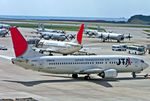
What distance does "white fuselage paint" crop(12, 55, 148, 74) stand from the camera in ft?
181

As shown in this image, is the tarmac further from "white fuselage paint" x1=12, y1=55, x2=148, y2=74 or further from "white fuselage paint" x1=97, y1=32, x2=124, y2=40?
"white fuselage paint" x1=97, y1=32, x2=124, y2=40

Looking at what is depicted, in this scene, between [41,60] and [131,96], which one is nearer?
[131,96]

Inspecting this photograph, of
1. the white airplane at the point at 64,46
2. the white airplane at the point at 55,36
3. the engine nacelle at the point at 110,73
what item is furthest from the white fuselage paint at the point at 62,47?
the white airplane at the point at 55,36

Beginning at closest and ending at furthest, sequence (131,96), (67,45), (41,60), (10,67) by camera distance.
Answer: (131,96) → (41,60) → (10,67) → (67,45)

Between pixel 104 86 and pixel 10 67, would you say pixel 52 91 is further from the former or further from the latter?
pixel 10 67

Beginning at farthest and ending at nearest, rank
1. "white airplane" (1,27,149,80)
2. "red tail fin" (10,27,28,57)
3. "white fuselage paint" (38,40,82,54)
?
"white fuselage paint" (38,40,82,54) → "white airplane" (1,27,149,80) → "red tail fin" (10,27,28,57)

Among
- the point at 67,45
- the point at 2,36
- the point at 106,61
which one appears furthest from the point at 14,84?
the point at 2,36

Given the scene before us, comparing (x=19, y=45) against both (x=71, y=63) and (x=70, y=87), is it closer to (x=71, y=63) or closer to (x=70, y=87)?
(x=71, y=63)

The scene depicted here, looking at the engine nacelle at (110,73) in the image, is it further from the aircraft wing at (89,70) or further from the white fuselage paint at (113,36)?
the white fuselage paint at (113,36)

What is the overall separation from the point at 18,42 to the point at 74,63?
9.65 meters

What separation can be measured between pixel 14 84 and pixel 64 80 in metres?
8.91

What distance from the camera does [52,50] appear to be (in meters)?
97.4

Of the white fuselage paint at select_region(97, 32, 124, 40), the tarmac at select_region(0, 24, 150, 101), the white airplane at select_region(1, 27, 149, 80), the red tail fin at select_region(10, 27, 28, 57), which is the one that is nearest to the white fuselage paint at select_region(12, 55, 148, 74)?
the white airplane at select_region(1, 27, 149, 80)

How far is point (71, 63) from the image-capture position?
2250 inches
